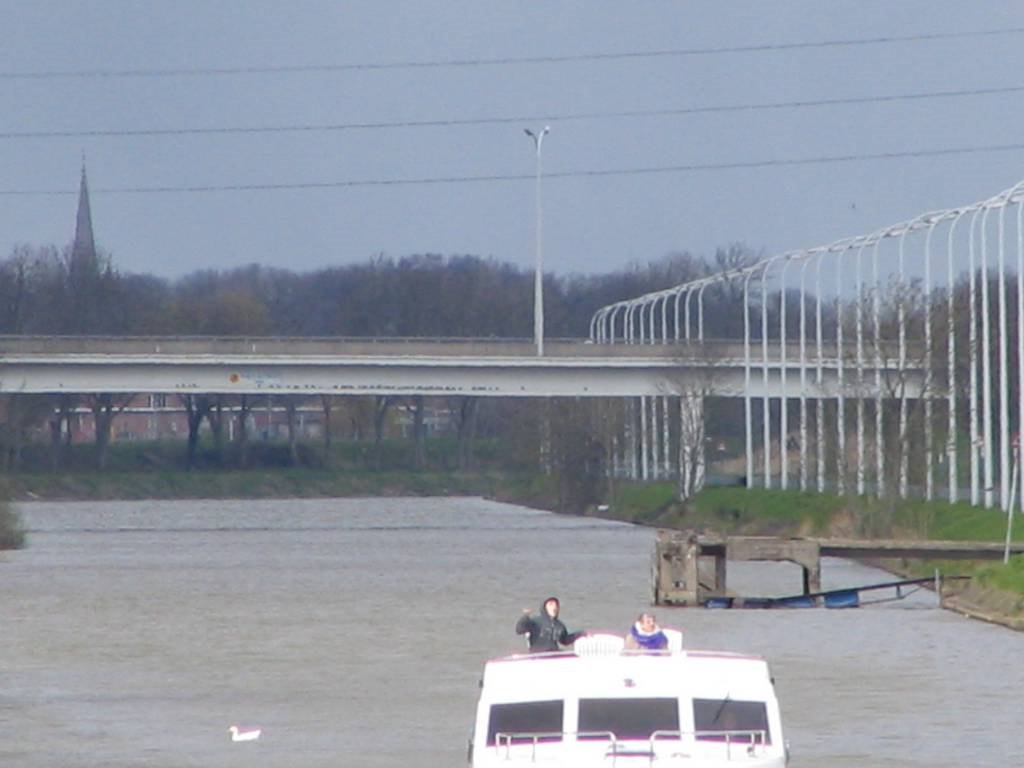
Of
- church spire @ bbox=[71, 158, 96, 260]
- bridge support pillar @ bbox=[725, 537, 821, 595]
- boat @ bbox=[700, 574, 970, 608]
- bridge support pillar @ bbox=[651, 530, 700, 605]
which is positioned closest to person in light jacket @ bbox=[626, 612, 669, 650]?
bridge support pillar @ bbox=[651, 530, 700, 605]

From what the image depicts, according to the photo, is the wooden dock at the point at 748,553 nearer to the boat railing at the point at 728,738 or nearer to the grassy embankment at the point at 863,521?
the grassy embankment at the point at 863,521

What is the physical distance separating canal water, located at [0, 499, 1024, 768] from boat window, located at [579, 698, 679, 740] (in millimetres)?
8012

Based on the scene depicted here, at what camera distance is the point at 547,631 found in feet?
91.4

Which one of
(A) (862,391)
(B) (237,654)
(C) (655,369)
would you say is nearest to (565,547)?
(A) (862,391)

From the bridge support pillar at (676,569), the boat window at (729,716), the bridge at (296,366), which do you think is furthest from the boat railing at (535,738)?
the bridge at (296,366)

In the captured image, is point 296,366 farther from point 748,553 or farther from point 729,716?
point 729,716

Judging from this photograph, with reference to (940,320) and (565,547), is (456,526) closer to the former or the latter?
(565,547)

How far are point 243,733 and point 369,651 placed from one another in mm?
11814

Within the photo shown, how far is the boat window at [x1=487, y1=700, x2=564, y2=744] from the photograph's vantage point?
18.6m

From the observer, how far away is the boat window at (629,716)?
18516 mm

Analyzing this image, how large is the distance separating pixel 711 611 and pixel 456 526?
48032 millimetres

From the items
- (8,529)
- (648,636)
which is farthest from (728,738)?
(8,529)

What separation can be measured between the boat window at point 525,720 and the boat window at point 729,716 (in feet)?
3.40

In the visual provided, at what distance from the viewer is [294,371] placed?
90.2m
